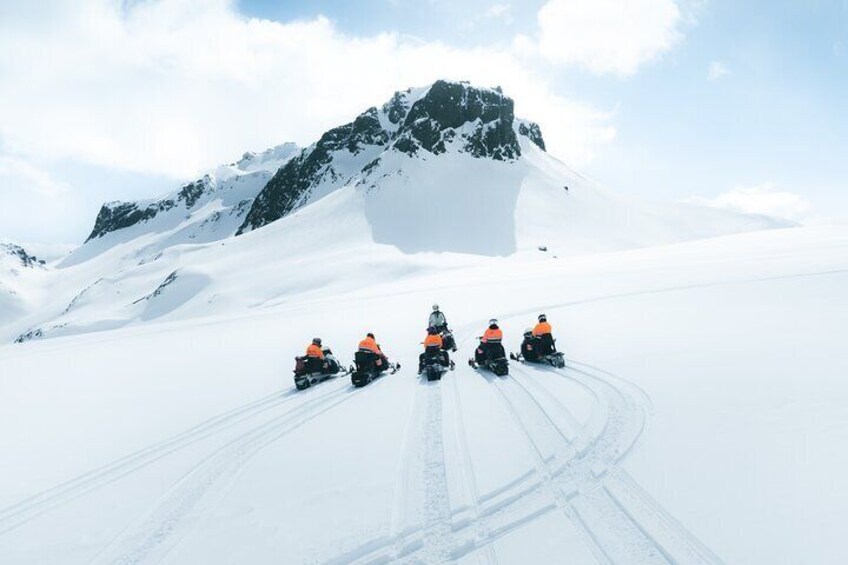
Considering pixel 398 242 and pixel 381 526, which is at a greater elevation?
pixel 398 242

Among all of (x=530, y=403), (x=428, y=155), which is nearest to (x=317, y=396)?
(x=530, y=403)

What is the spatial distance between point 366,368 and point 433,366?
1747 mm

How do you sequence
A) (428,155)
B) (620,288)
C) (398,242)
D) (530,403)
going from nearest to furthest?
(530,403) → (620,288) → (398,242) → (428,155)

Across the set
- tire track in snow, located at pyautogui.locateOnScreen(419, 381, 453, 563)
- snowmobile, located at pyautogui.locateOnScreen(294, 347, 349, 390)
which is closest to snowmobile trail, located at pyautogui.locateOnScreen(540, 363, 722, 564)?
tire track in snow, located at pyautogui.locateOnScreen(419, 381, 453, 563)

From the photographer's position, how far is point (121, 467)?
8.24 metres

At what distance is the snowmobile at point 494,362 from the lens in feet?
40.5

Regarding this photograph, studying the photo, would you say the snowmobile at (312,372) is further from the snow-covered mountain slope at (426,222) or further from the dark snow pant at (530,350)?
the snow-covered mountain slope at (426,222)

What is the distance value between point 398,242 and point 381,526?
86.2 metres

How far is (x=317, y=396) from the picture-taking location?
11.6 meters

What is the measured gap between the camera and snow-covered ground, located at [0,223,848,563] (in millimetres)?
5352

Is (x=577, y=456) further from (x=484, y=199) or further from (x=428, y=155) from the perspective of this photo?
(x=428, y=155)

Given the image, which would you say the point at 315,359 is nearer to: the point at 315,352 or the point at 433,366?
the point at 315,352

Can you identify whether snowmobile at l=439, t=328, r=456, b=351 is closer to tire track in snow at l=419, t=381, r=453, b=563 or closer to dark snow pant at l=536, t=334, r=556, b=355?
dark snow pant at l=536, t=334, r=556, b=355

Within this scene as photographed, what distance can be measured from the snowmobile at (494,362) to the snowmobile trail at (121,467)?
519cm
